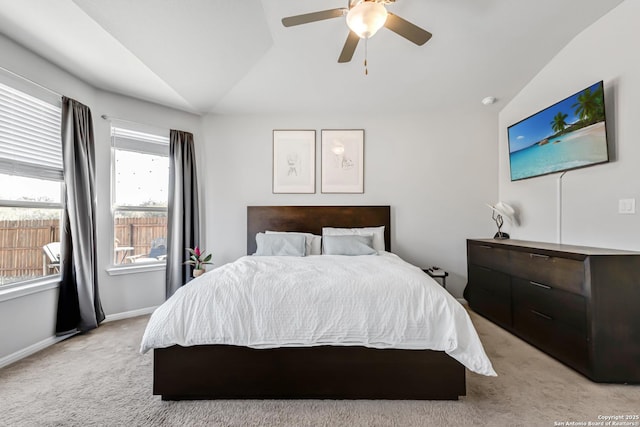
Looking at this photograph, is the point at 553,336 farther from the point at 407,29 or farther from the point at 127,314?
the point at 127,314

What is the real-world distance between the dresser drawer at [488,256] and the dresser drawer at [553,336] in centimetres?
49

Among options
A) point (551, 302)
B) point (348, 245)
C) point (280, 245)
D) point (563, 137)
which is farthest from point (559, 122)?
point (280, 245)

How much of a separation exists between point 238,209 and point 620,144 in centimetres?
393

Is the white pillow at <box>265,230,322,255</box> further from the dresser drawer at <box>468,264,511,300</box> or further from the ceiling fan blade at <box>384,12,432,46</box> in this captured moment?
the ceiling fan blade at <box>384,12,432,46</box>

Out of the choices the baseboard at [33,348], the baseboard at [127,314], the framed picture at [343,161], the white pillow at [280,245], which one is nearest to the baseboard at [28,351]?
the baseboard at [33,348]

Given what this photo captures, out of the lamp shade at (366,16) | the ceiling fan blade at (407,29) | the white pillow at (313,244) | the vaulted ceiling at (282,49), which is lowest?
the white pillow at (313,244)

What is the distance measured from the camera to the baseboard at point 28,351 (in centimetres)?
214

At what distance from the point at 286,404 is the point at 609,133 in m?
3.20

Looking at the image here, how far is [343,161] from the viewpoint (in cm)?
381

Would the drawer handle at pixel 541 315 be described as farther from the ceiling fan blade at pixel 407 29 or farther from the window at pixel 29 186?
the window at pixel 29 186

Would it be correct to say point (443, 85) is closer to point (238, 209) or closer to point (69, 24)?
point (238, 209)

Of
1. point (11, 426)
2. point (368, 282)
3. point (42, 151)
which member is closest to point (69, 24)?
point (42, 151)

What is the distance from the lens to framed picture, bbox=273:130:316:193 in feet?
12.5

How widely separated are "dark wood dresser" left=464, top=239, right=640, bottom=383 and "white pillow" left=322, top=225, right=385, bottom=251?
138cm
